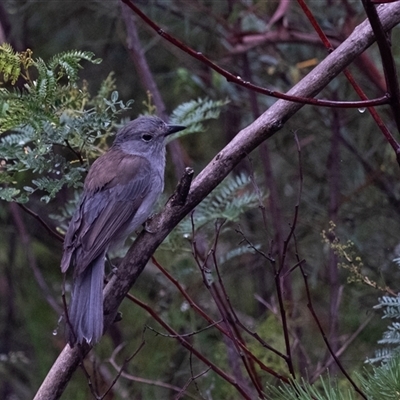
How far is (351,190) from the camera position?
5676mm

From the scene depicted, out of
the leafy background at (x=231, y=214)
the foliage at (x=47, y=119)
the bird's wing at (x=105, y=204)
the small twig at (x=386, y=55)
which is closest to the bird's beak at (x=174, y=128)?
the leafy background at (x=231, y=214)

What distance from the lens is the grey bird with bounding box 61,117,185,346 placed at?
10.8 ft

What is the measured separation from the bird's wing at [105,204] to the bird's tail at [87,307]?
0.06 meters

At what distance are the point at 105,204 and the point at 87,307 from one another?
3.48 feet

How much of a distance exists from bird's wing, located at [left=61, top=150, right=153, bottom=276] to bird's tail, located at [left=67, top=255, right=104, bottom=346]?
65 mm

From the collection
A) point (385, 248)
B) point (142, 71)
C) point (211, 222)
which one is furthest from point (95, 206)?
point (385, 248)

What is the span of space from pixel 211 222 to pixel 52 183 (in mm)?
1220

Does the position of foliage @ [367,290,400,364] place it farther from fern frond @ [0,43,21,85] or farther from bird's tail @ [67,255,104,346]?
fern frond @ [0,43,21,85]

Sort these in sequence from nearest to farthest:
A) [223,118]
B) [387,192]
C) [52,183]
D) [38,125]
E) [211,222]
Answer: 1. [38,125]
2. [52,183]
3. [211,222]
4. [387,192]
5. [223,118]

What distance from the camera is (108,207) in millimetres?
4129

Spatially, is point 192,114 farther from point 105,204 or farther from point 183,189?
point 183,189

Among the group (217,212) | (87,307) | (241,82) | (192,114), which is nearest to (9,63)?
(241,82)

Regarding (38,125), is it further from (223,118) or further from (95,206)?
(223,118)

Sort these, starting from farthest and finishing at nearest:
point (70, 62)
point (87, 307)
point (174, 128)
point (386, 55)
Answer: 1. point (174, 128)
2. point (87, 307)
3. point (70, 62)
4. point (386, 55)
